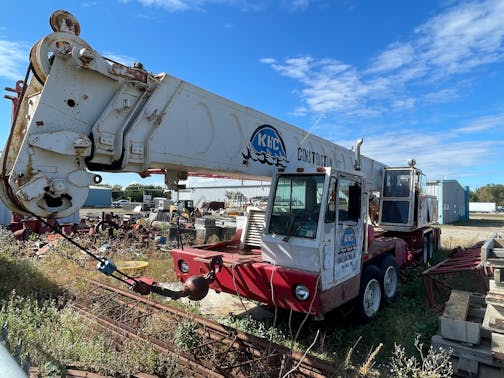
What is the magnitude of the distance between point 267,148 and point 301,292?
206 cm

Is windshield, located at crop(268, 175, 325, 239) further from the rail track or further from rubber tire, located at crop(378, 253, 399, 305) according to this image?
rubber tire, located at crop(378, 253, 399, 305)

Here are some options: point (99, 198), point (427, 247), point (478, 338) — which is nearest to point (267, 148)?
point (478, 338)

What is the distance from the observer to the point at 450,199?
33.8 metres

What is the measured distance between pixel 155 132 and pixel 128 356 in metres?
2.68

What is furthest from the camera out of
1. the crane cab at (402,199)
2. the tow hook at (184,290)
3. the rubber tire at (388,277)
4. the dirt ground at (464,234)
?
the dirt ground at (464,234)

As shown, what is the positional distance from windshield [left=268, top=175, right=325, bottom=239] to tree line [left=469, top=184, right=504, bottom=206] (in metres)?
105

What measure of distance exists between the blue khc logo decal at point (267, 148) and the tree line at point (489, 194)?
105 metres

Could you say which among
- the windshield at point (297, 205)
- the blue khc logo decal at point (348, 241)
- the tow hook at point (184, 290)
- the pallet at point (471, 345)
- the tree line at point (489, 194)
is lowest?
the pallet at point (471, 345)

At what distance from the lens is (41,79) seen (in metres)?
2.95

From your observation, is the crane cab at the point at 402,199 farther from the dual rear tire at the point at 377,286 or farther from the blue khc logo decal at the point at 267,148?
the blue khc logo decal at the point at 267,148

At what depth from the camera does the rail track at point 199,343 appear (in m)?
3.96

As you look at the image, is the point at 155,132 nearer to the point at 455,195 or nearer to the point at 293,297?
the point at 293,297

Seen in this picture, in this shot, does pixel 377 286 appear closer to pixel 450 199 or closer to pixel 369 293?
pixel 369 293

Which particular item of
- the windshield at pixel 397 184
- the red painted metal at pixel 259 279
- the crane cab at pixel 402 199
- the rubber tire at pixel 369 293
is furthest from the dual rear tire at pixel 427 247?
the red painted metal at pixel 259 279
